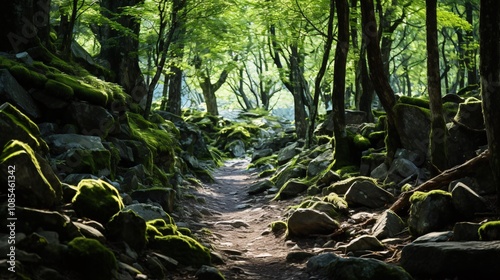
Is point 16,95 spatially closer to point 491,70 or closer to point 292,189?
point 292,189

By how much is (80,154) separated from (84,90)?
2.41 meters

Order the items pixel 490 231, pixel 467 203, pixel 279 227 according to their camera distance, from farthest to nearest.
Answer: pixel 279 227
pixel 467 203
pixel 490 231

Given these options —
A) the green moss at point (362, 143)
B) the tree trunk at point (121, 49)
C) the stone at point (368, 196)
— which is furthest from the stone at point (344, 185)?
the tree trunk at point (121, 49)

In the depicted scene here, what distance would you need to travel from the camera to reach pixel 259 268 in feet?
23.2

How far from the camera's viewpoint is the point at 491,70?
6.65 meters

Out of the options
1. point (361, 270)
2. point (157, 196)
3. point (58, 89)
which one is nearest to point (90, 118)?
point (58, 89)

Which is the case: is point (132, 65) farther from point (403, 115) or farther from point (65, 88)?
point (403, 115)

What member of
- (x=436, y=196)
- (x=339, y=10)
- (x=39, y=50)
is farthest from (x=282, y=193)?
(x=39, y=50)

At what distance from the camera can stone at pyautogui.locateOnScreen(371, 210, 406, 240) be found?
7684mm

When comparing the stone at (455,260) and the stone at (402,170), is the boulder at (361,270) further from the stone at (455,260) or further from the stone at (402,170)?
the stone at (402,170)

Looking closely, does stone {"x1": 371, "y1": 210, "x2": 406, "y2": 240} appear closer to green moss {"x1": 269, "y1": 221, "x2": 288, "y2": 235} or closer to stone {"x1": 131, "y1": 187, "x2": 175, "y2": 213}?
green moss {"x1": 269, "y1": 221, "x2": 288, "y2": 235}

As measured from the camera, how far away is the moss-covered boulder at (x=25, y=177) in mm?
4953

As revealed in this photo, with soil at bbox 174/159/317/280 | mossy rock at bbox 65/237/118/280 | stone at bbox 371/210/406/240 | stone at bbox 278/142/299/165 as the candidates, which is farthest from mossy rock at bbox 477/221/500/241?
stone at bbox 278/142/299/165

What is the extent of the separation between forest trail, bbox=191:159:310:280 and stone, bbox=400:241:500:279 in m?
1.45
